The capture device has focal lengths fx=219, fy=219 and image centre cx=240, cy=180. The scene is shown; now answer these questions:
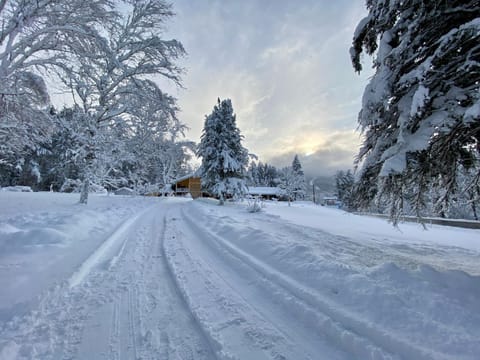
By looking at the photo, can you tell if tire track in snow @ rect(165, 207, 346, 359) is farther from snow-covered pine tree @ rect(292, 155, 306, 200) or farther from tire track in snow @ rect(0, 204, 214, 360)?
snow-covered pine tree @ rect(292, 155, 306, 200)

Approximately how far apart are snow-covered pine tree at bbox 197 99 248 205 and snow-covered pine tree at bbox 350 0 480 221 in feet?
46.0

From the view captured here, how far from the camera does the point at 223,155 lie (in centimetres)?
1781

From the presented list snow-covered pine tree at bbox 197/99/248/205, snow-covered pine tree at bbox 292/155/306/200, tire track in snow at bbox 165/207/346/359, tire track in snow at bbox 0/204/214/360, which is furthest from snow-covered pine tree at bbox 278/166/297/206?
tire track in snow at bbox 0/204/214/360

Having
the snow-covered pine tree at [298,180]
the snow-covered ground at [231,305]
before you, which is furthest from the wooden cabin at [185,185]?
the snow-covered ground at [231,305]

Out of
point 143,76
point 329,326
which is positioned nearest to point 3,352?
point 329,326

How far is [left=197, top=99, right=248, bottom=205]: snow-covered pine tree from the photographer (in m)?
17.8

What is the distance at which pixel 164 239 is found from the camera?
5688 millimetres

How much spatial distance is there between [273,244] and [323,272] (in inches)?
59.9

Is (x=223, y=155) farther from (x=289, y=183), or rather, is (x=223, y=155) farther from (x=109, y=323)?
(x=289, y=183)

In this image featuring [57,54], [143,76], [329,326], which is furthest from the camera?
[143,76]

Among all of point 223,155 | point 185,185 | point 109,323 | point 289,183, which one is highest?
point 223,155

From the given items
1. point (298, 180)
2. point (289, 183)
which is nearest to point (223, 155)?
point (289, 183)

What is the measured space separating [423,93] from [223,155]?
51.1ft

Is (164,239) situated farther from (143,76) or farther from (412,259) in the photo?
(143,76)
